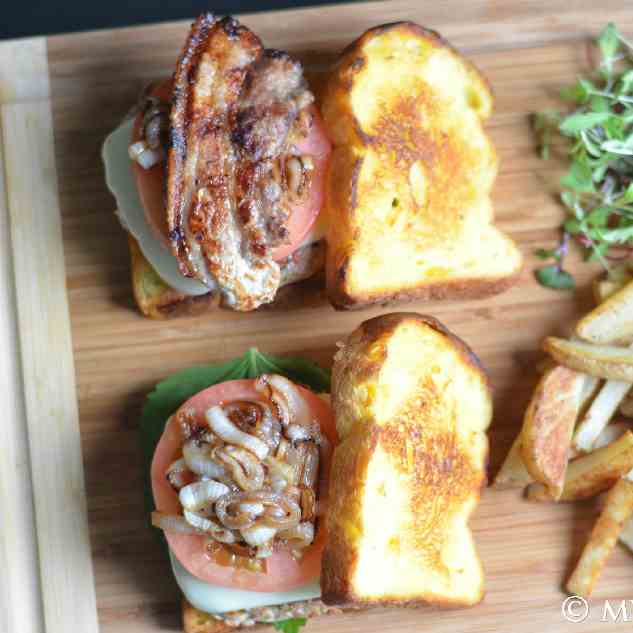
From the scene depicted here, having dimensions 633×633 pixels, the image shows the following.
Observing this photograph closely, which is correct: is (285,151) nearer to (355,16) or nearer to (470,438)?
(355,16)

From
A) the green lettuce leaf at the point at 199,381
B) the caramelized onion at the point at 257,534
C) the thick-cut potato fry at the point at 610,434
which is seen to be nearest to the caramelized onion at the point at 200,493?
the caramelized onion at the point at 257,534

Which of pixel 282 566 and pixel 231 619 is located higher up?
pixel 282 566

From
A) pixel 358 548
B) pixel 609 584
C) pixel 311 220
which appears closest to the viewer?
pixel 358 548

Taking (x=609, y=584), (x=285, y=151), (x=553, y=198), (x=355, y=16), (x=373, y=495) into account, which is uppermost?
(x=355, y=16)

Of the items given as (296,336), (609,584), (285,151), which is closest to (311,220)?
(285,151)

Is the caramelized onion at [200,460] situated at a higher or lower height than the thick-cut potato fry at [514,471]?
higher

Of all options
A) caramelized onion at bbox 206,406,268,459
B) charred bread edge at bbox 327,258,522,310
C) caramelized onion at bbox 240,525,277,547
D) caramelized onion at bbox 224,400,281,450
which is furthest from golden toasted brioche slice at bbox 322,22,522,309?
caramelized onion at bbox 240,525,277,547

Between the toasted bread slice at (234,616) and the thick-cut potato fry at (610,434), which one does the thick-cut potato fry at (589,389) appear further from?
the toasted bread slice at (234,616)
